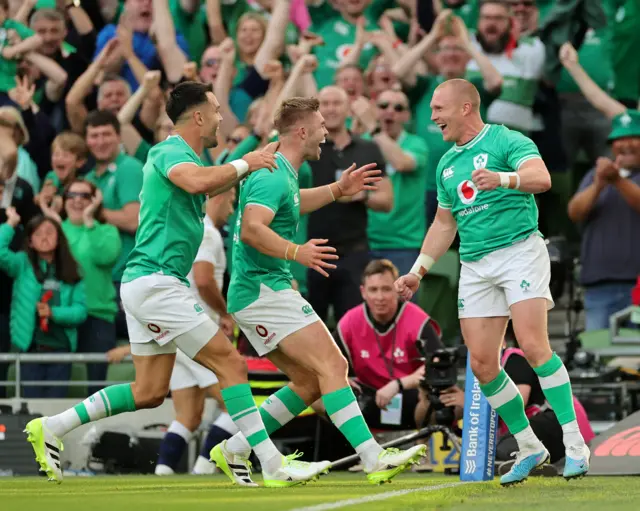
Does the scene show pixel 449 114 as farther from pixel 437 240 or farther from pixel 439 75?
pixel 439 75

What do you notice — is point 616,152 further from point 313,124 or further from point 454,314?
point 313,124

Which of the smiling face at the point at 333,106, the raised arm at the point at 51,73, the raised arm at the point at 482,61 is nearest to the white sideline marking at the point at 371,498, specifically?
the smiling face at the point at 333,106

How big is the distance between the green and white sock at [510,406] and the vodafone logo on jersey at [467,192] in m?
1.01

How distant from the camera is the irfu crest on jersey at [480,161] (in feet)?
25.9

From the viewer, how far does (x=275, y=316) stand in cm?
820

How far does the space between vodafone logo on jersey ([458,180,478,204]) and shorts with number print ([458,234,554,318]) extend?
1.12 ft

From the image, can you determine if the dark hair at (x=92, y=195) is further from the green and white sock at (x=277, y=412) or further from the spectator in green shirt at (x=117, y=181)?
the green and white sock at (x=277, y=412)

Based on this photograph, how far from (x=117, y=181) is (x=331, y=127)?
2262 millimetres

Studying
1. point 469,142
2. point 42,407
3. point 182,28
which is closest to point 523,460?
point 469,142

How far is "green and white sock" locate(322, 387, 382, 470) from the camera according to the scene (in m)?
8.03

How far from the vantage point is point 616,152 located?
12523mm

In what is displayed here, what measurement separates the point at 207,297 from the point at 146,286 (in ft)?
8.75

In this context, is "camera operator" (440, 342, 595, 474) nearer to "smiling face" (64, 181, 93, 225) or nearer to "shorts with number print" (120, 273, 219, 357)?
"shorts with number print" (120, 273, 219, 357)

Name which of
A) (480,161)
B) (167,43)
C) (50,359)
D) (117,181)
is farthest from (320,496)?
(167,43)
